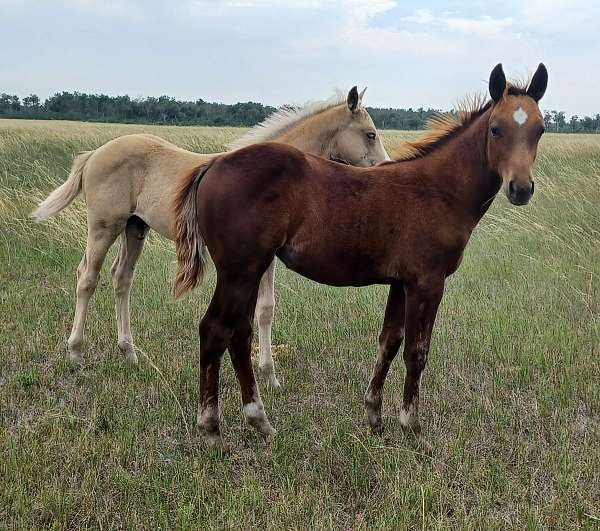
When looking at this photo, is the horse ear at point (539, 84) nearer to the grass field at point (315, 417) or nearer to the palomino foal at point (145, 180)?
the palomino foal at point (145, 180)

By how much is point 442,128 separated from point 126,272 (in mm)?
2948

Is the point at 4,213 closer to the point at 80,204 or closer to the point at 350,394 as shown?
the point at 80,204

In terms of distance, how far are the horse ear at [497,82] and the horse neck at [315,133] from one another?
1.84 m

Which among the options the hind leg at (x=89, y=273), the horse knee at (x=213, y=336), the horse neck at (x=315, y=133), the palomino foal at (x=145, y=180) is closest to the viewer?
the horse knee at (x=213, y=336)

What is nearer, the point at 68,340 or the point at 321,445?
the point at 321,445

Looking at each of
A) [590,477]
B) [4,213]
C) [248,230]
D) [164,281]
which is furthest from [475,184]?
[4,213]

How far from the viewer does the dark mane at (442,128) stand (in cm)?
325

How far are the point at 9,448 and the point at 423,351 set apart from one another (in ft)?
7.81

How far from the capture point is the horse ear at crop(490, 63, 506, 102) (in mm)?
2922

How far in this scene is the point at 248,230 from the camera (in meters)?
2.85

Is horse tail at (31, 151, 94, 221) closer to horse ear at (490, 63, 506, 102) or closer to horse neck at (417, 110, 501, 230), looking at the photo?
horse neck at (417, 110, 501, 230)

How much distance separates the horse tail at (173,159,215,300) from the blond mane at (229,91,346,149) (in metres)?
1.46

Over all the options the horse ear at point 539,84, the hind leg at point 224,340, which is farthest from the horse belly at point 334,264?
the horse ear at point 539,84

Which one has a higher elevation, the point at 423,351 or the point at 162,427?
the point at 423,351
